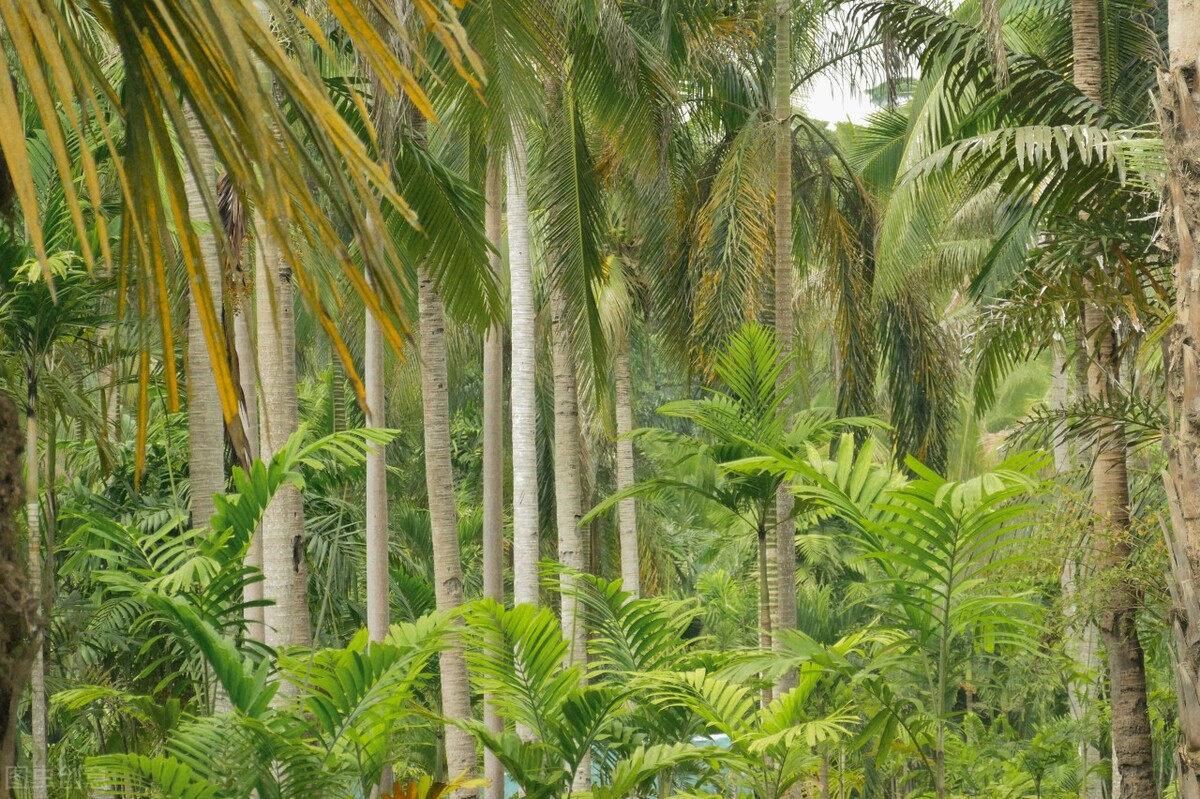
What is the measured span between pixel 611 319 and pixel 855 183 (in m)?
3.26

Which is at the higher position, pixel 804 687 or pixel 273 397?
pixel 273 397

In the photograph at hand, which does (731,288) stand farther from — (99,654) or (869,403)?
(99,654)

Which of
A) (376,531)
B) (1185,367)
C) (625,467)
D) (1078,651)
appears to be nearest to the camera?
(1185,367)

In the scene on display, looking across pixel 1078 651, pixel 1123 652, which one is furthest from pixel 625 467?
pixel 1123 652

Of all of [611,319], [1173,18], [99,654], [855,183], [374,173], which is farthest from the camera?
[611,319]

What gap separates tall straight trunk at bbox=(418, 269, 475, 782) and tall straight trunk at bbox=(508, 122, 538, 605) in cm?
156

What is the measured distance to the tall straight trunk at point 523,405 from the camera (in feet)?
33.5

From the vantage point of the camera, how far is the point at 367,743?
4.86 metres

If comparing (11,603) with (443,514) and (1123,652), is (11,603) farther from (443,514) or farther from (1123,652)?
(443,514)

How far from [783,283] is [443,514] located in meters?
2.85

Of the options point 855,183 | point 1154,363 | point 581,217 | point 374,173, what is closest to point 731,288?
point 581,217

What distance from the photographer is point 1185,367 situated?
418 centimetres

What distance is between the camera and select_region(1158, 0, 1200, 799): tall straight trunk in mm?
4145

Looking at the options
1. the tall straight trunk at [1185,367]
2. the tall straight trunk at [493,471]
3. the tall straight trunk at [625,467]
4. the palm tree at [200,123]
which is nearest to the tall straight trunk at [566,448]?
the tall straight trunk at [493,471]
